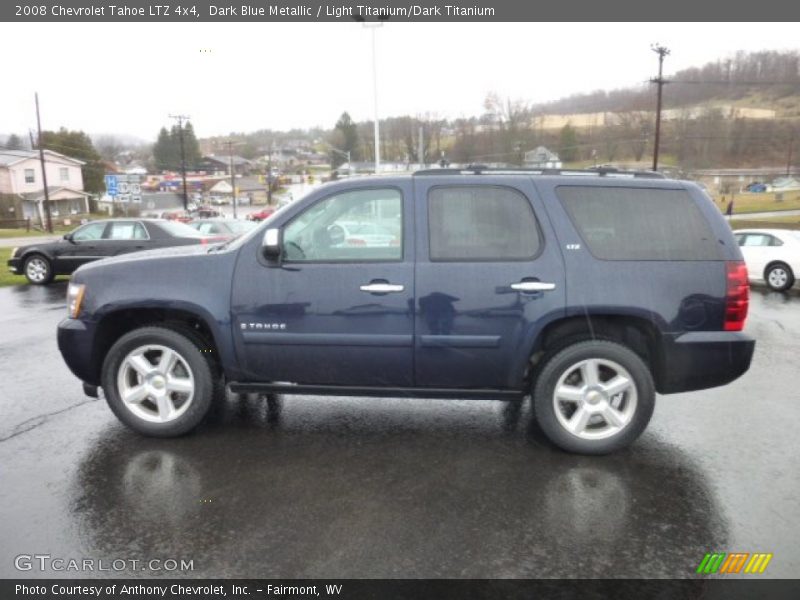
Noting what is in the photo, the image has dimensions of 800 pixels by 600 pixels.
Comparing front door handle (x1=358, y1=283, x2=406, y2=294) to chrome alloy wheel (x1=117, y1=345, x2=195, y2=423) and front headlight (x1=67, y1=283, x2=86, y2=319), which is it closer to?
chrome alloy wheel (x1=117, y1=345, x2=195, y2=423)

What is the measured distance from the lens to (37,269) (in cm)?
1379

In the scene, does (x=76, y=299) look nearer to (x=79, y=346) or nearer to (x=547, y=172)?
(x=79, y=346)

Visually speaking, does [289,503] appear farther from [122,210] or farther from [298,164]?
[122,210]

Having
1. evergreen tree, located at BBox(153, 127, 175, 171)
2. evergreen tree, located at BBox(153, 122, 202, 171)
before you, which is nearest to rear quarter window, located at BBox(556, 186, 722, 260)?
evergreen tree, located at BBox(153, 122, 202, 171)

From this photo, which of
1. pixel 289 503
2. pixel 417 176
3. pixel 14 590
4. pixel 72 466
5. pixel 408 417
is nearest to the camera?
pixel 14 590

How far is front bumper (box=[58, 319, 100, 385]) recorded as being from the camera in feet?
14.0

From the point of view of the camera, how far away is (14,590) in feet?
8.66

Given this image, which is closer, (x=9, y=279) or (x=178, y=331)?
(x=178, y=331)

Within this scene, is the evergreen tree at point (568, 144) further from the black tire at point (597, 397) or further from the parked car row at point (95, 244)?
the black tire at point (597, 397)

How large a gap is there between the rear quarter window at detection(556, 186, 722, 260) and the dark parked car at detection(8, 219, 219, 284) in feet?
34.9

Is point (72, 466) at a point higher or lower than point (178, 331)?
lower

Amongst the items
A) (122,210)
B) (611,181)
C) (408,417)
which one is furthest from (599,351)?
(122,210)

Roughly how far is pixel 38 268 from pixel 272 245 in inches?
488

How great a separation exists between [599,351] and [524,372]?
0.51m
